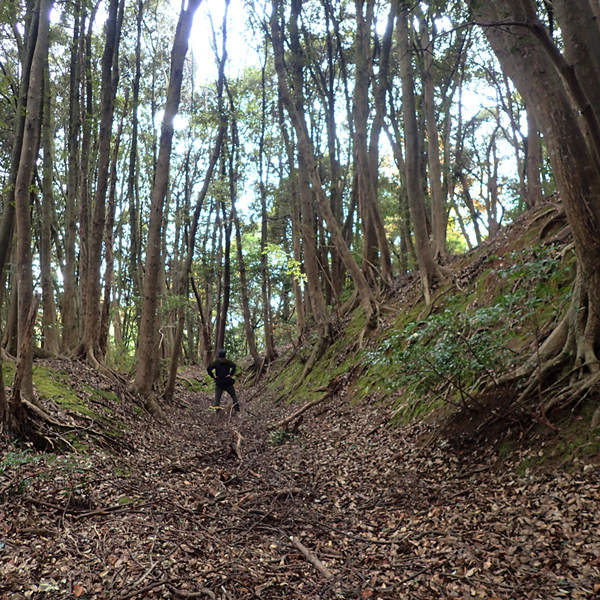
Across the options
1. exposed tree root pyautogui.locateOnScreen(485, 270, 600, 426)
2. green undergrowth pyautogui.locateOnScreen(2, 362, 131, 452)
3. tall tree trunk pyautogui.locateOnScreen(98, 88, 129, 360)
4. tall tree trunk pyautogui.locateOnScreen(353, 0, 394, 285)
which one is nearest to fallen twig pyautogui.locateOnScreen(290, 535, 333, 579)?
exposed tree root pyautogui.locateOnScreen(485, 270, 600, 426)

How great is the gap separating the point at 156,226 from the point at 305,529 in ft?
23.1

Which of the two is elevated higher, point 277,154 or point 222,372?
point 277,154

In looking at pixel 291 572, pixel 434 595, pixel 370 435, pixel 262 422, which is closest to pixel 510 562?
pixel 434 595

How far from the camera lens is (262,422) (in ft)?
35.8

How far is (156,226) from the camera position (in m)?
9.62

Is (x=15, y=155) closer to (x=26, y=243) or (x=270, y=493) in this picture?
(x=26, y=243)

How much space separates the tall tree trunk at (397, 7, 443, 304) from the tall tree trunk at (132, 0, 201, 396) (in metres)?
4.67

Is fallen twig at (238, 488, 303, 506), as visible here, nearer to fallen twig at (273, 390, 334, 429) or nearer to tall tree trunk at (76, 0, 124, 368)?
fallen twig at (273, 390, 334, 429)

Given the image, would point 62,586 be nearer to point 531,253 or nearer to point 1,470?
point 1,470

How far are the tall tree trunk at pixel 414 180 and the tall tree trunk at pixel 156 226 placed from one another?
4669 millimetres

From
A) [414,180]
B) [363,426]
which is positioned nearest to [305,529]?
[363,426]

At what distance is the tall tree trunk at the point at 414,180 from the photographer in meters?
9.68

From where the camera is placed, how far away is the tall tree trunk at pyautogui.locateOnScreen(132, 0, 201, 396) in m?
9.34

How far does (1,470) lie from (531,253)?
24.4ft
